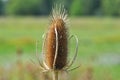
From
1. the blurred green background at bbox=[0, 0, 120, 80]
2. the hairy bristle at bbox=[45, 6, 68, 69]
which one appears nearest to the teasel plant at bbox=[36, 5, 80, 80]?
the hairy bristle at bbox=[45, 6, 68, 69]

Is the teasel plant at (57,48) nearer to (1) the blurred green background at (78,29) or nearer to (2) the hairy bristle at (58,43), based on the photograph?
(2) the hairy bristle at (58,43)

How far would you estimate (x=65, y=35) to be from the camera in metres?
2.86

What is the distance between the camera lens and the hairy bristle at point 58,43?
2800 millimetres

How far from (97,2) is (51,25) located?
4493 cm

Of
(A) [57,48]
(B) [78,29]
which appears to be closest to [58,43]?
(A) [57,48]

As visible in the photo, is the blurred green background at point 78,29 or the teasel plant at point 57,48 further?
the blurred green background at point 78,29

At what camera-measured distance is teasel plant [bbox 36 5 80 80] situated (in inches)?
110

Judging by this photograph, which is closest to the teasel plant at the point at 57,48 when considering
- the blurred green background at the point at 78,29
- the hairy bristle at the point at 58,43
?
the hairy bristle at the point at 58,43

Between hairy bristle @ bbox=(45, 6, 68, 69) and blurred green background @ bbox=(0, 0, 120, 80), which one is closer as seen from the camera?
hairy bristle @ bbox=(45, 6, 68, 69)

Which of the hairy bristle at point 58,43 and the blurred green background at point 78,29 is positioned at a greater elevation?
the hairy bristle at point 58,43

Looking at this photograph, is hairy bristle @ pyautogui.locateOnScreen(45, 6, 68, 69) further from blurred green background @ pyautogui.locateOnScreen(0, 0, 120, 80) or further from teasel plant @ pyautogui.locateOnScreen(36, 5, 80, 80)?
blurred green background @ pyautogui.locateOnScreen(0, 0, 120, 80)

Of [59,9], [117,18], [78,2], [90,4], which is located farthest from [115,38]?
[59,9]

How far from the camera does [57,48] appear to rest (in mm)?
2793

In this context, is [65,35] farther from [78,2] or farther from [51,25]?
[78,2]
